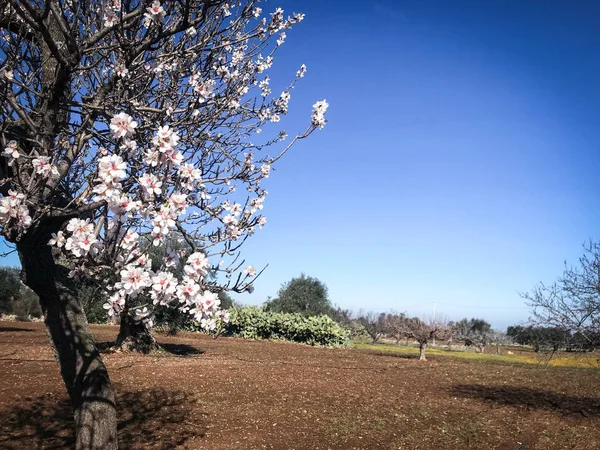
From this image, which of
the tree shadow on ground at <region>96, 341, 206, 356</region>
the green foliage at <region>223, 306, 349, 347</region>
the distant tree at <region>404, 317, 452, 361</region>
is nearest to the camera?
the tree shadow on ground at <region>96, 341, 206, 356</region>

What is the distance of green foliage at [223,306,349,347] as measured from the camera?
27.0 meters

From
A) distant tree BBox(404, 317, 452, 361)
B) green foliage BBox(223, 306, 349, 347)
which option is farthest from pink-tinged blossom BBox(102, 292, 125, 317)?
green foliage BBox(223, 306, 349, 347)

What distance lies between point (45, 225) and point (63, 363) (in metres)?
1.46

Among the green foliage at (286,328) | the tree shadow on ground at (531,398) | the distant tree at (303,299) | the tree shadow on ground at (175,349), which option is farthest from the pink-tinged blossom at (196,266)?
the distant tree at (303,299)

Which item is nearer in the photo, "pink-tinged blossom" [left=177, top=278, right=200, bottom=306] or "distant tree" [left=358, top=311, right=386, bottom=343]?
"pink-tinged blossom" [left=177, top=278, right=200, bottom=306]

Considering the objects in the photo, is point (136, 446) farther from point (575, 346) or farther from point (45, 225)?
point (575, 346)

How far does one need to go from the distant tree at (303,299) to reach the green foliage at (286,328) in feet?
13.8

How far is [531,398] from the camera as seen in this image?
11.7m

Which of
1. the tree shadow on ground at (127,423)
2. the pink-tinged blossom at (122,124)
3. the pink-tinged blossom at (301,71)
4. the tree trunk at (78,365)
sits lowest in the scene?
the tree shadow on ground at (127,423)

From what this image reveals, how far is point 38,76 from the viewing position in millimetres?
4000

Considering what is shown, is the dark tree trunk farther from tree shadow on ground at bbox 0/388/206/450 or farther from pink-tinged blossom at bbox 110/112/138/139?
pink-tinged blossom at bbox 110/112/138/139

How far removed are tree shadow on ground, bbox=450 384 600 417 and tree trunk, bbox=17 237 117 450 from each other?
31.6 ft

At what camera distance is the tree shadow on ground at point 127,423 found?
18.5ft

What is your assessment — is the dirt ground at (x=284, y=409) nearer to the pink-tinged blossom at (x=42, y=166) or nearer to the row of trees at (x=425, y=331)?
the pink-tinged blossom at (x=42, y=166)
